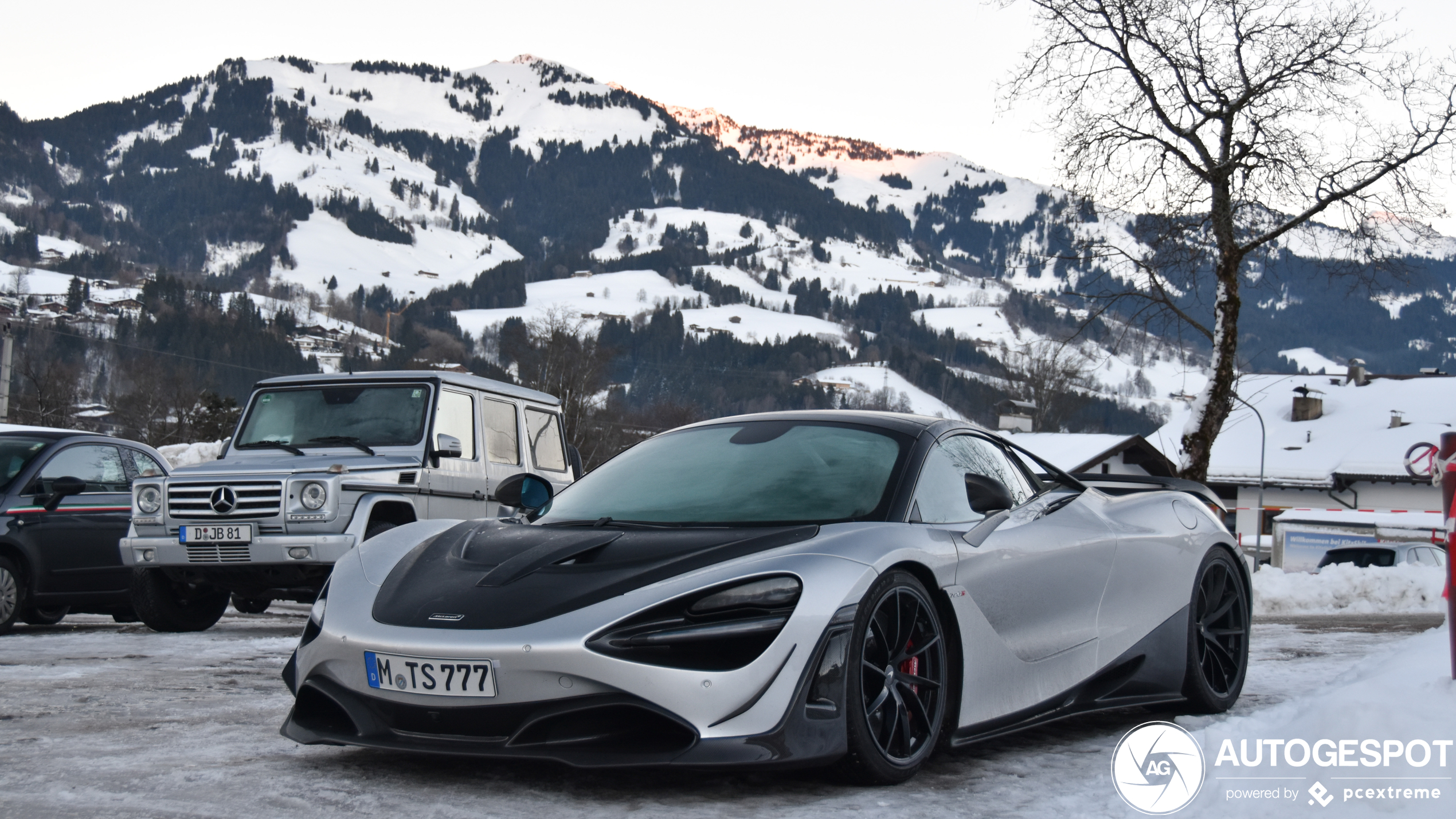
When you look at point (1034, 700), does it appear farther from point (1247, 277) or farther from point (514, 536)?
point (1247, 277)

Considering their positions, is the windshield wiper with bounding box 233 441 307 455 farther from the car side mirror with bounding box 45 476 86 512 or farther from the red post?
the red post

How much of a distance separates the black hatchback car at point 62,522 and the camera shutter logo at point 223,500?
1289 mm

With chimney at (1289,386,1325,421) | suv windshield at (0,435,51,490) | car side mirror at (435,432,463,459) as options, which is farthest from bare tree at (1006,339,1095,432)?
suv windshield at (0,435,51,490)

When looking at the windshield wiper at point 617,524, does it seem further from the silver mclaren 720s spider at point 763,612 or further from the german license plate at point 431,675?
the german license plate at point 431,675

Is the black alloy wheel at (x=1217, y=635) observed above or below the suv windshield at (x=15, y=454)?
below

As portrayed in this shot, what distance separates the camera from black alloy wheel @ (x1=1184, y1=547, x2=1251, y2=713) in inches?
223

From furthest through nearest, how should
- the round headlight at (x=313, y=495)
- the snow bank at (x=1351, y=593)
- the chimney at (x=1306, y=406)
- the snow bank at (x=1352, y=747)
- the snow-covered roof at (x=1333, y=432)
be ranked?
the chimney at (x=1306, y=406) < the snow-covered roof at (x=1333, y=432) < the snow bank at (x=1351, y=593) < the round headlight at (x=313, y=495) < the snow bank at (x=1352, y=747)

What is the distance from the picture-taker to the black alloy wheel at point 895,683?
3834 mm

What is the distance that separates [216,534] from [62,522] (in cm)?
162

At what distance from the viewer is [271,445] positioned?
9.65 m

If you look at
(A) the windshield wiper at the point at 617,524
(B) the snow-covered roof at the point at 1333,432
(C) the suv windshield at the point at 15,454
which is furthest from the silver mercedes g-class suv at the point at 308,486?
(B) the snow-covered roof at the point at 1333,432

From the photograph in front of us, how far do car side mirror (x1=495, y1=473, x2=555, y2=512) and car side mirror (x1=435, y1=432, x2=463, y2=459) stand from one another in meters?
4.16

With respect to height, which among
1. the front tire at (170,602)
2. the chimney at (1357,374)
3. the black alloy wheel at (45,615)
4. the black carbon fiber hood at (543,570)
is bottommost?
the black alloy wheel at (45,615)

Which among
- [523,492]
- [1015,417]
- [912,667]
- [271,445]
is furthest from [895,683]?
[1015,417]
